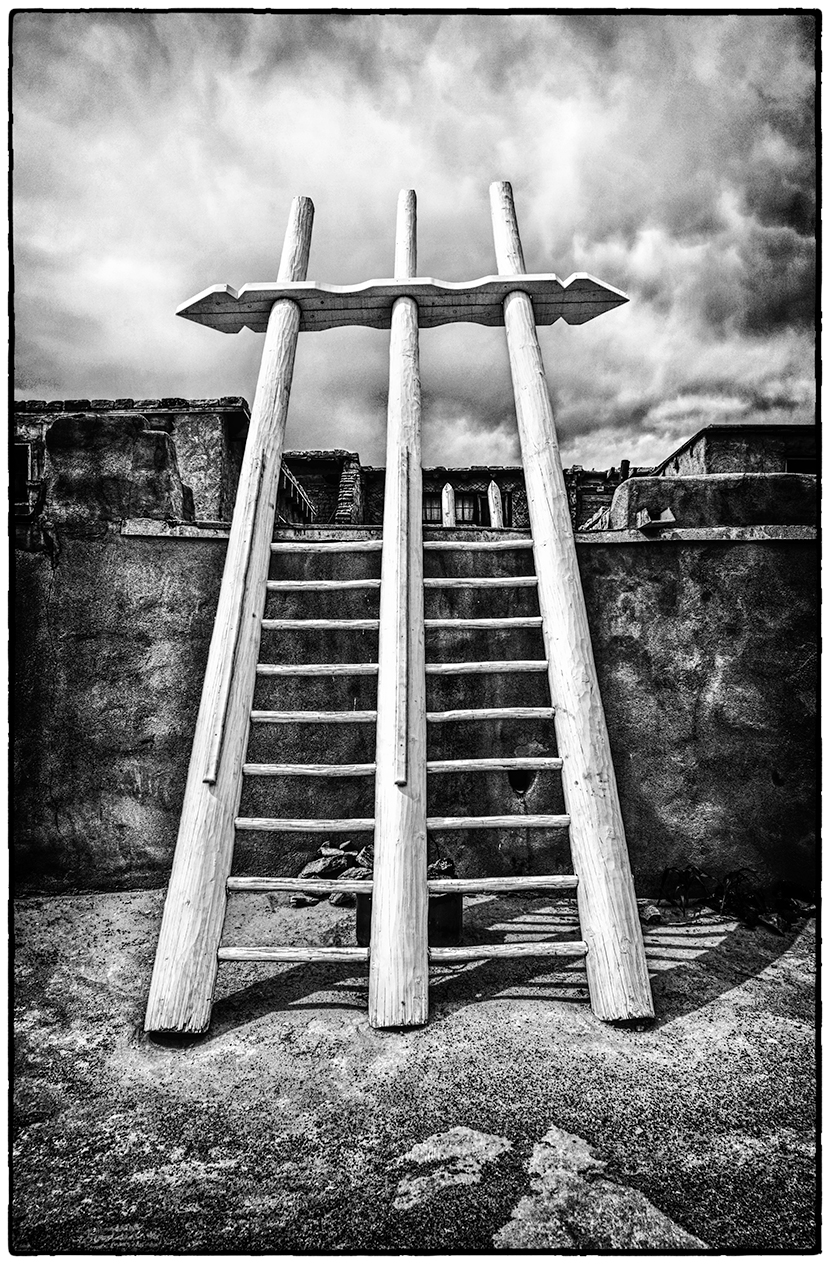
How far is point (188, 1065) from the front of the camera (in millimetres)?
1819

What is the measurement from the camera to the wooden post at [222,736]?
1954 mm

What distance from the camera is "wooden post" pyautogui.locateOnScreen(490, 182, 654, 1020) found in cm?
202

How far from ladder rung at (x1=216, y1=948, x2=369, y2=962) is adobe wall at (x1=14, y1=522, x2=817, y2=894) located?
96cm

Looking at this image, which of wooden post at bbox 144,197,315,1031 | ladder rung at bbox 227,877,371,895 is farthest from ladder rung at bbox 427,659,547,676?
ladder rung at bbox 227,877,371,895

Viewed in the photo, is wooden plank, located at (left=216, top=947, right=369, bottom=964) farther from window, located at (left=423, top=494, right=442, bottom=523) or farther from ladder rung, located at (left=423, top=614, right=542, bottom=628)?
window, located at (left=423, top=494, right=442, bottom=523)

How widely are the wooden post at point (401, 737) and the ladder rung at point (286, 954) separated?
0.30 feet

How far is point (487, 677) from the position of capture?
3.14 m

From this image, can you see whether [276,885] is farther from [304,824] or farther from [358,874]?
[358,874]

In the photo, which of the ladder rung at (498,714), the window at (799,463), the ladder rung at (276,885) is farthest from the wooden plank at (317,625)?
the window at (799,463)

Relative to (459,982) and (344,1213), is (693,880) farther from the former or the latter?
(344,1213)

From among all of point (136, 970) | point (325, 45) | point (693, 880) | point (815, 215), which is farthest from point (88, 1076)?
point (325, 45)

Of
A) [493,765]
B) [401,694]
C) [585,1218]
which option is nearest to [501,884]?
[493,765]

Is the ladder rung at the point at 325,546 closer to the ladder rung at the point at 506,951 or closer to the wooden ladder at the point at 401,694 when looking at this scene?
the wooden ladder at the point at 401,694

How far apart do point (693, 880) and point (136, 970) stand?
2.23 metres
